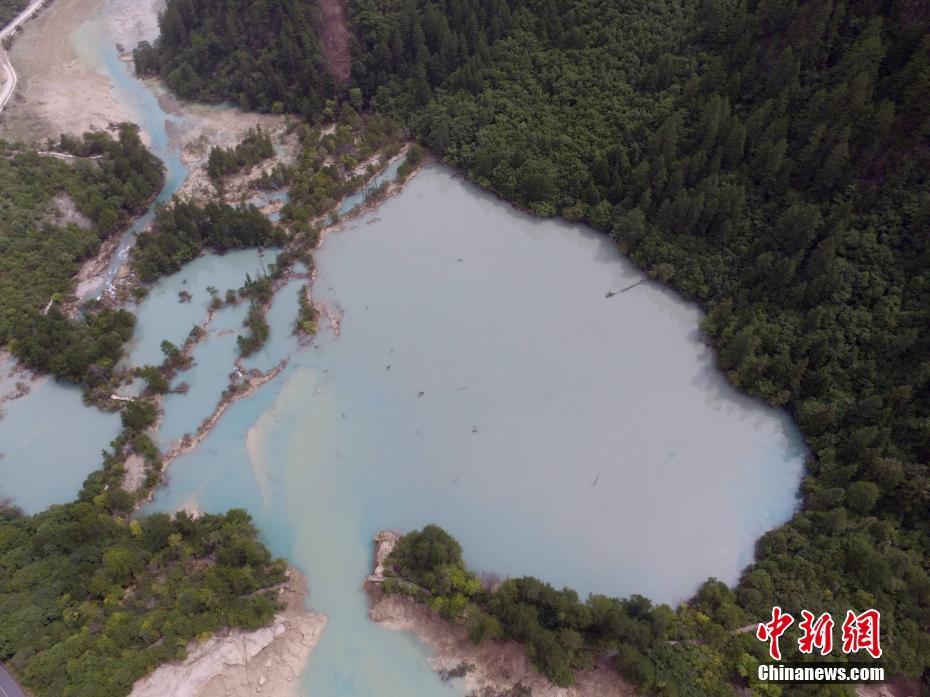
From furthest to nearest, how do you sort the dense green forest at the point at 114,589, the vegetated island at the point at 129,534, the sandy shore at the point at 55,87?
the sandy shore at the point at 55,87, the vegetated island at the point at 129,534, the dense green forest at the point at 114,589

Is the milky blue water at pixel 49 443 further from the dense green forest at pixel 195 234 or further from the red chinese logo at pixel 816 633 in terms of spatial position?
the red chinese logo at pixel 816 633

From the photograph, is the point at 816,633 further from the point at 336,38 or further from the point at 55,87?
the point at 55,87

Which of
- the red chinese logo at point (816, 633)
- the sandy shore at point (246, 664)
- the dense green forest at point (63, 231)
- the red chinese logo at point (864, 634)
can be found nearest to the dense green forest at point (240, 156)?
the dense green forest at point (63, 231)

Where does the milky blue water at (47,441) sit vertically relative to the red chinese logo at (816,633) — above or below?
above

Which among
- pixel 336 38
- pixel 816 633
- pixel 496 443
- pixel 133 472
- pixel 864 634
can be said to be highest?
pixel 336 38

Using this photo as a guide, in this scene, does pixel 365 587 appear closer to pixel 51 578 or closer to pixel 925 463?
pixel 51 578

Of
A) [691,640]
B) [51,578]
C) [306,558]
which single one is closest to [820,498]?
[691,640]

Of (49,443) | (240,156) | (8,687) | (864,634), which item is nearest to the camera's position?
(8,687)

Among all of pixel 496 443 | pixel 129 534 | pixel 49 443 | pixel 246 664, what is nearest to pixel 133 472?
pixel 129 534
